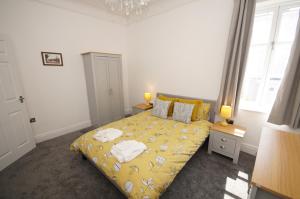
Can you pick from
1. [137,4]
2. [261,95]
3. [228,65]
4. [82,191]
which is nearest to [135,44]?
[137,4]

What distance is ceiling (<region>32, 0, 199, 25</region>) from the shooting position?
106 inches

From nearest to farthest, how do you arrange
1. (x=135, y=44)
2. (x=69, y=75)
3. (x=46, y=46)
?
(x=46, y=46)
(x=69, y=75)
(x=135, y=44)

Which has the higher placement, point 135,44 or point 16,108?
point 135,44

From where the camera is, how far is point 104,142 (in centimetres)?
176

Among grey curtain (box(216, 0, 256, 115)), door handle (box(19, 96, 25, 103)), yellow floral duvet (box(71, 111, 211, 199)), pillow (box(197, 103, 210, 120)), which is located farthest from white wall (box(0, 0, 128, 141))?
grey curtain (box(216, 0, 256, 115))

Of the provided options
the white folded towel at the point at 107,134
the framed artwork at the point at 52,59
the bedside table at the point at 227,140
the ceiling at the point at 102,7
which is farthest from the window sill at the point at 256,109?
the framed artwork at the point at 52,59

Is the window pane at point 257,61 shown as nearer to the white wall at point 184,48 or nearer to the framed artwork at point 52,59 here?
the white wall at point 184,48

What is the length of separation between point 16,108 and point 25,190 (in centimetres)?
141

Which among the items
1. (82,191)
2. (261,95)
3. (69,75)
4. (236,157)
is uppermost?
(69,75)

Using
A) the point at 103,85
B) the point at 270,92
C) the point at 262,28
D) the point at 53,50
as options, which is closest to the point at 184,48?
the point at 262,28

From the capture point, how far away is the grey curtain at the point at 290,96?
5.49ft

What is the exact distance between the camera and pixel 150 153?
1529 mm

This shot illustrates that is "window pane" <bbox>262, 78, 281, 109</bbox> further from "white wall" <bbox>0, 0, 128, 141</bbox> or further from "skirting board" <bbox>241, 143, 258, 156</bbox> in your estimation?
"white wall" <bbox>0, 0, 128, 141</bbox>

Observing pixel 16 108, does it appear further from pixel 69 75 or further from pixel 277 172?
pixel 277 172
